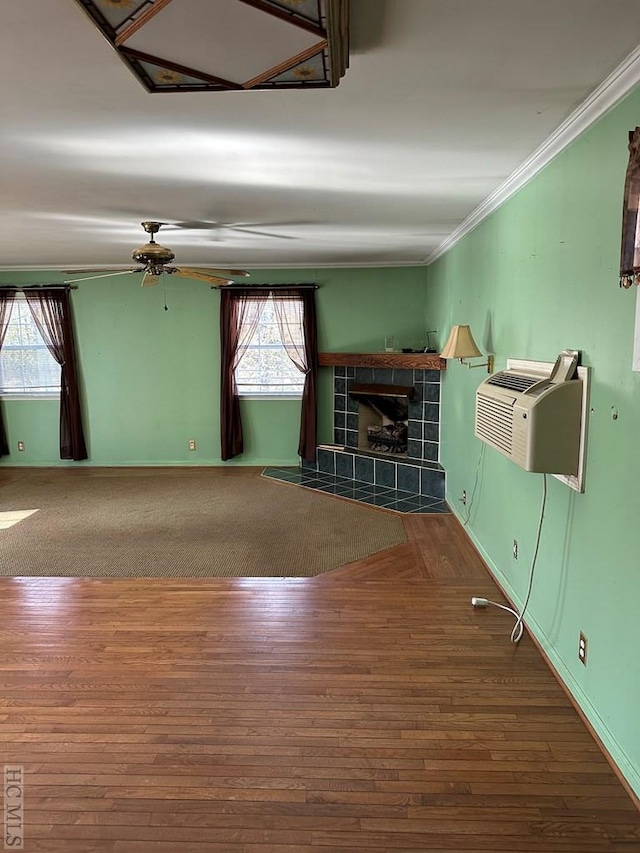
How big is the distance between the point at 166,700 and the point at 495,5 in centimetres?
270

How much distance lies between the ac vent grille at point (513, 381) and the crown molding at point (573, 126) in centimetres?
102

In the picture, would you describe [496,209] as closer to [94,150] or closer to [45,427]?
[94,150]

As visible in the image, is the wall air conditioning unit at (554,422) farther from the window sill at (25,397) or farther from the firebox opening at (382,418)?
the window sill at (25,397)

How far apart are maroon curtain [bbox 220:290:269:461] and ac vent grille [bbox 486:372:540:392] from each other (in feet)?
12.5

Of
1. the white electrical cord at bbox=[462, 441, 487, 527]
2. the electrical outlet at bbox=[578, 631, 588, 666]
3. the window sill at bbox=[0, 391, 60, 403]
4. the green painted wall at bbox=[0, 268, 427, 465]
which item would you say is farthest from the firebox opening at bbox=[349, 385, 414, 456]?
the electrical outlet at bbox=[578, 631, 588, 666]

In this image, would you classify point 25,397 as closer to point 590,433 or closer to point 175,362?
point 175,362

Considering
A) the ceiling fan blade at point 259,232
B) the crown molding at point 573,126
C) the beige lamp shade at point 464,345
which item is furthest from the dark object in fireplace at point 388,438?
the crown molding at point 573,126

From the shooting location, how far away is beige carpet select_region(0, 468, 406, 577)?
3832 mm

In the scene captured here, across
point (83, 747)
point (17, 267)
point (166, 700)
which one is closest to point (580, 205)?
point (166, 700)

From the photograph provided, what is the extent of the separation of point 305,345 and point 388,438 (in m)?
1.42

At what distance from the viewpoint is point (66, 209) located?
3.71m

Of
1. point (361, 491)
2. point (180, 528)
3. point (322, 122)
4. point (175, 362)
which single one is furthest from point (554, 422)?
point (175, 362)

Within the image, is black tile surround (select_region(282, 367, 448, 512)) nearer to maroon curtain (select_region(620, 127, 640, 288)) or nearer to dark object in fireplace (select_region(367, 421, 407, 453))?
dark object in fireplace (select_region(367, 421, 407, 453))
